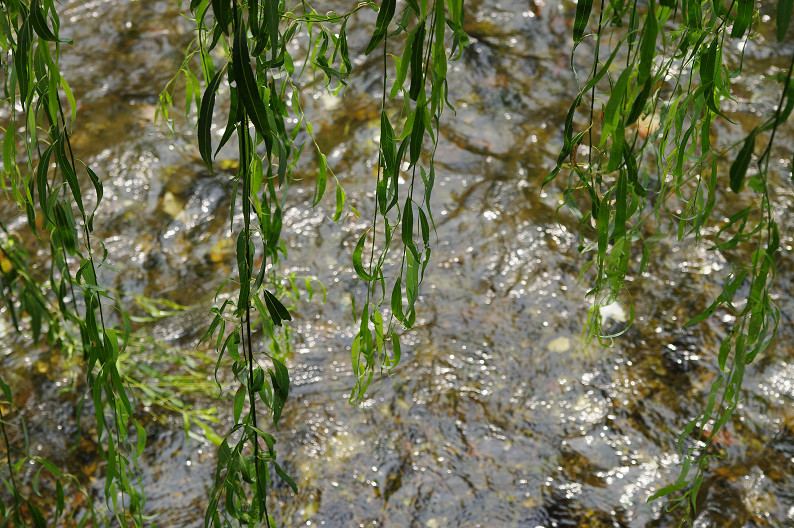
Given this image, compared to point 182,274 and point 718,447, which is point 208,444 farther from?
point 718,447

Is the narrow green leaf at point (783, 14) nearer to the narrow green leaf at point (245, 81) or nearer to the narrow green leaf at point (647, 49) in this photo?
the narrow green leaf at point (647, 49)

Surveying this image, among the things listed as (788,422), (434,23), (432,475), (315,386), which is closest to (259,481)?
(434,23)

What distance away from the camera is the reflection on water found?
2924 millimetres

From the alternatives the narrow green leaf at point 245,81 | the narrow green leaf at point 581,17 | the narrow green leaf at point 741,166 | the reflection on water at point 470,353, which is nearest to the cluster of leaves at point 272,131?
the narrow green leaf at point 245,81

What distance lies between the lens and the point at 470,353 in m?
3.45

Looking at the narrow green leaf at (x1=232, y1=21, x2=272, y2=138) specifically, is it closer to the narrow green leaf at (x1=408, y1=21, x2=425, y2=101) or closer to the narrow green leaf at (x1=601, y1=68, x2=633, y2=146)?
the narrow green leaf at (x1=408, y1=21, x2=425, y2=101)

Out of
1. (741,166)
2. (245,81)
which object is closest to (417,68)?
(245,81)

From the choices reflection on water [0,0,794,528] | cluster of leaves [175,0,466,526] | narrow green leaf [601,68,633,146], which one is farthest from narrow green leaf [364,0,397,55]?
reflection on water [0,0,794,528]

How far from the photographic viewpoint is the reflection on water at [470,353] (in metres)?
2.92

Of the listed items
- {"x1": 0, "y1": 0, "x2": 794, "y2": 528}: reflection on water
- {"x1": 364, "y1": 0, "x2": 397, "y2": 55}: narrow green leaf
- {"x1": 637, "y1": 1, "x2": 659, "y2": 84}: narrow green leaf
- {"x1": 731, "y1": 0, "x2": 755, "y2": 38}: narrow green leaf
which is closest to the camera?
{"x1": 637, "y1": 1, "x2": 659, "y2": 84}: narrow green leaf

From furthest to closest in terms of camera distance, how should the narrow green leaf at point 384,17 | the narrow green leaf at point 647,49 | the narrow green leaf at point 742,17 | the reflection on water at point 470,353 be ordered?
the reflection on water at point 470,353 < the narrow green leaf at point 742,17 < the narrow green leaf at point 384,17 < the narrow green leaf at point 647,49

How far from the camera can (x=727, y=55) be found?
4.83 metres

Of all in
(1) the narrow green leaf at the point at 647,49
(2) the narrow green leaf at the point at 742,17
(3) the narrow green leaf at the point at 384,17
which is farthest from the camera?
(2) the narrow green leaf at the point at 742,17

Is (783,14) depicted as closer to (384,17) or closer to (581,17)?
(581,17)
